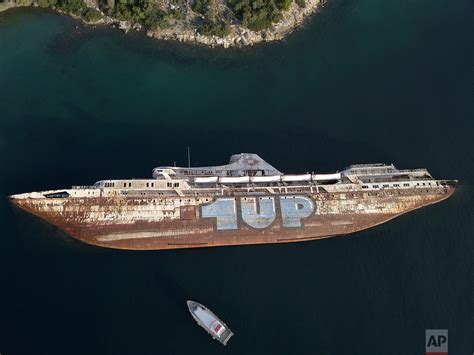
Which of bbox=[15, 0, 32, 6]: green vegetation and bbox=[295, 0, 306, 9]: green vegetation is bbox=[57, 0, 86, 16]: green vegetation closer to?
bbox=[15, 0, 32, 6]: green vegetation

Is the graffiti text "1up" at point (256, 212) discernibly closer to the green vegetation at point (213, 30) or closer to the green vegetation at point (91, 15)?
the green vegetation at point (213, 30)

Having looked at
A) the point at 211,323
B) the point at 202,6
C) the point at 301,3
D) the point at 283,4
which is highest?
the point at 301,3

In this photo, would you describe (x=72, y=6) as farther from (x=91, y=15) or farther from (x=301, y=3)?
(x=301, y=3)

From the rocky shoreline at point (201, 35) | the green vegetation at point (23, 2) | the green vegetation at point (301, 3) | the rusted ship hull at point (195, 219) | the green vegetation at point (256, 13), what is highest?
the green vegetation at point (23, 2)

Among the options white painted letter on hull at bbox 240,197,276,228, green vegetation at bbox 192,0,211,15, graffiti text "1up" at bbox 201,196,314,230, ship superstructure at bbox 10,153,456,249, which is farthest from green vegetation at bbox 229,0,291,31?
graffiti text "1up" at bbox 201,196,314,230

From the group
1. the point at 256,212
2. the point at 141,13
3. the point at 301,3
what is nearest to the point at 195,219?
the point at 256,212

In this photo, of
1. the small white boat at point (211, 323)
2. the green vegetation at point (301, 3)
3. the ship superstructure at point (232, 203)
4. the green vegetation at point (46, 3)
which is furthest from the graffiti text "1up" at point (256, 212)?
the green vegetation at point (46, 3)
